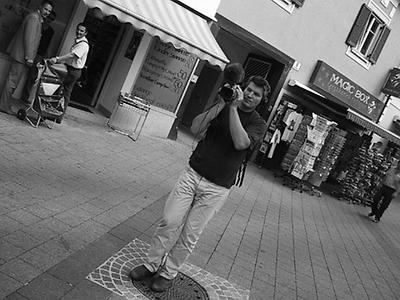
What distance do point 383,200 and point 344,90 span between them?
13.3 feet

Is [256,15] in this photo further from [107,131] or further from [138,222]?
[138,222]

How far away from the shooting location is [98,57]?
10297 millimetres

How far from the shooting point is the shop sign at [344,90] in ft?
44.9

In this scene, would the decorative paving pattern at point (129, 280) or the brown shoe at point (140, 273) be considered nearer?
the decorative paving pattern at point (129, 280)

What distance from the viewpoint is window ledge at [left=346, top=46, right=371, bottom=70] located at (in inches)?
568

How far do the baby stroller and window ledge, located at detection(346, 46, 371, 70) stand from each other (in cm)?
1006

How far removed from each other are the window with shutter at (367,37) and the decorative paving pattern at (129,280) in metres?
11.5

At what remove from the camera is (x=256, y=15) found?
11203 millimetres

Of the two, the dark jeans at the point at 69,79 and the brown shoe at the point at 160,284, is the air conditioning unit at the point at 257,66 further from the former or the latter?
the brown shoe at the point at 160,284

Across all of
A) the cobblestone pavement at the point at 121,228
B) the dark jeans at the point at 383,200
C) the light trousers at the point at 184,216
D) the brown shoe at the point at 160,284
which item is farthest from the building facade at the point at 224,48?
the brown shoe at the point at 160,284

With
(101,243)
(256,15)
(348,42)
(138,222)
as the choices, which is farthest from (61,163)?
(348,42)

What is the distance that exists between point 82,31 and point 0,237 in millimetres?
4892

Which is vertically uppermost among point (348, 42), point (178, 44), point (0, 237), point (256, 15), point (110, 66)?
point (348, 42)

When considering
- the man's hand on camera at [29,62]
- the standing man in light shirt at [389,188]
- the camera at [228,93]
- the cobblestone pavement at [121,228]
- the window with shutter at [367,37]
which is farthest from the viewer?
the window with shutter at [367,37]
